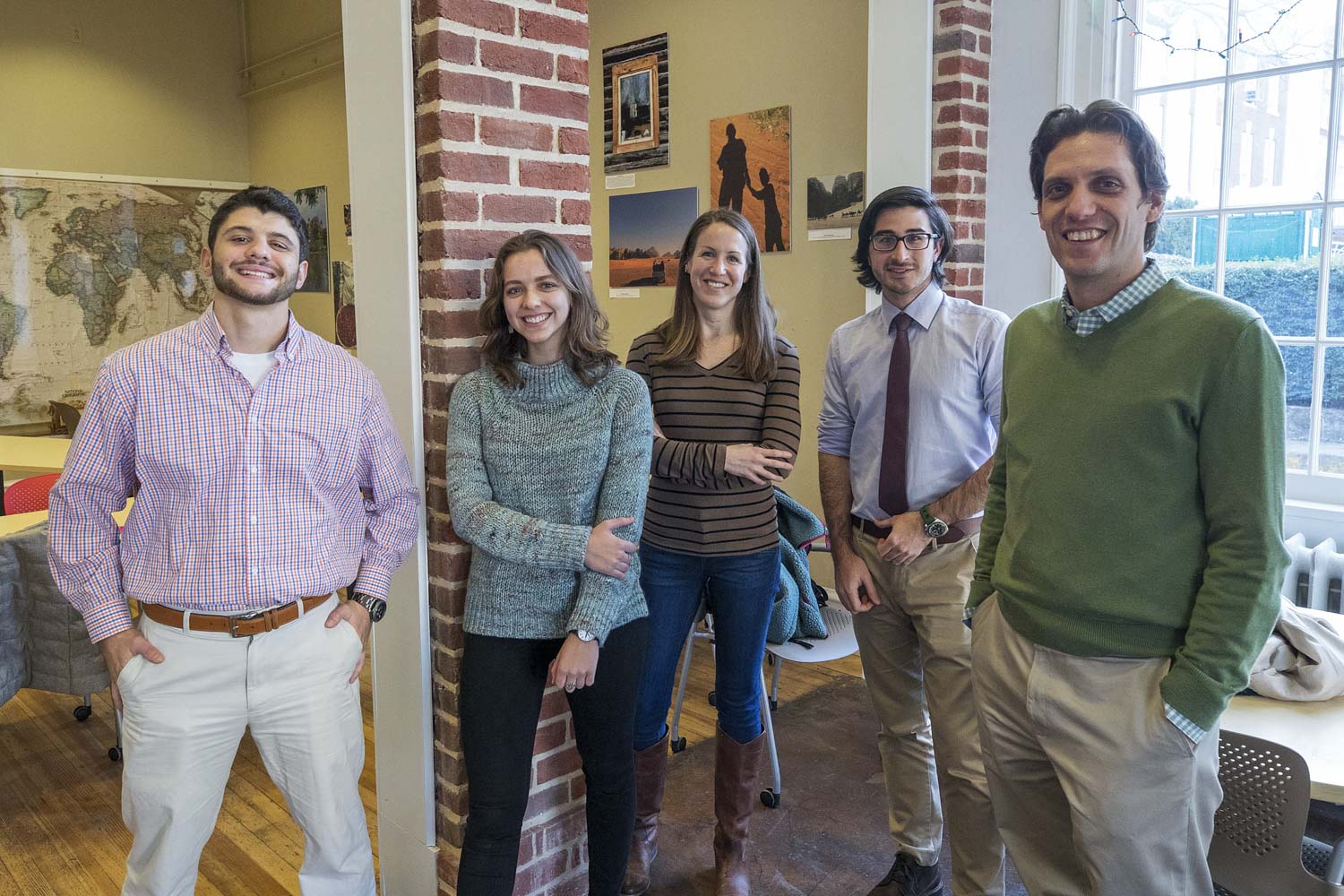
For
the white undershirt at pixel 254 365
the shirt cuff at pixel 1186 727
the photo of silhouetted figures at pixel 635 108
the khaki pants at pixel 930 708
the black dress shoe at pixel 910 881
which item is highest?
the photo of silhouetted figures at pixel 635 108

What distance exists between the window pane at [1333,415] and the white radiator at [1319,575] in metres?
0.29

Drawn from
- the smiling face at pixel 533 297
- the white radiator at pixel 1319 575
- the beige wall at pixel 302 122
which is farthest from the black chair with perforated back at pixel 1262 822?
the beige wall at pixel 302 122

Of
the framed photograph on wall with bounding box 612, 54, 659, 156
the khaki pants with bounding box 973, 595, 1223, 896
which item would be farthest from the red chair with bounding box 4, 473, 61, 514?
the khaki pants with bounding box 973, 595, 1223, 896

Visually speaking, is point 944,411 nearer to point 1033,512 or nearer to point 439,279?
point 1033,512

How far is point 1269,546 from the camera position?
54.2 inches

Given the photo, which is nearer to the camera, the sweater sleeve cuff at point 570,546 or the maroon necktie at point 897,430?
the sweater sleeve cuff at point 570,546

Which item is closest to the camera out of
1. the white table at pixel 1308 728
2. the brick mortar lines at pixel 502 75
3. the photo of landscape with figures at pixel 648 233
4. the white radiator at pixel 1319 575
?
the white table at pixel 1308 728

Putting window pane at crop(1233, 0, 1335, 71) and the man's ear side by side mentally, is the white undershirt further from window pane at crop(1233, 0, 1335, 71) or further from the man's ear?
window pane at crop(1233, 0, 1335, 71)

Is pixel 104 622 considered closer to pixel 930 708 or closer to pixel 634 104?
pixel 930 708

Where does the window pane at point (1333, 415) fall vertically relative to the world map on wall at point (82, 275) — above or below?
below

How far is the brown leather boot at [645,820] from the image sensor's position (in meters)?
2.44

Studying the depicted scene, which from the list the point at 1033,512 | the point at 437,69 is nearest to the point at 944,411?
the point at 1033,512

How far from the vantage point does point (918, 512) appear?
2.26 meters

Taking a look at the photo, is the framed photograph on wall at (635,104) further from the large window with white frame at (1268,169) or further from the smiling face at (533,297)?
the smiling face at (533,297)
